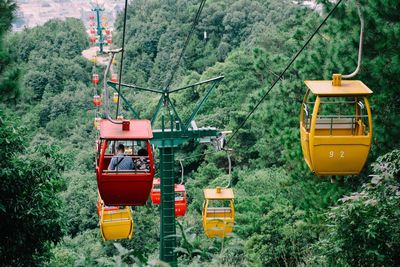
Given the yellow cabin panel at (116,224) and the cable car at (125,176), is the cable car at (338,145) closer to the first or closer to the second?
the cable car at (125,176)

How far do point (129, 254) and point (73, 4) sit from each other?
8376 centimetres

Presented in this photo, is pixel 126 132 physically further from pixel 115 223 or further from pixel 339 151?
pixel 115 223

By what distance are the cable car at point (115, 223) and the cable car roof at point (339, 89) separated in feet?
18.4

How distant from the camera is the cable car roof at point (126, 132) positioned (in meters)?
6.56

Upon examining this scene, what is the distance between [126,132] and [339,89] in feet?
7.18

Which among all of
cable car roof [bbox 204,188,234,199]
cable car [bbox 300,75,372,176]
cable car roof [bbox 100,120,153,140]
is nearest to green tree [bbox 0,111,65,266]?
cable car roof [bbox 100,120,153,140]

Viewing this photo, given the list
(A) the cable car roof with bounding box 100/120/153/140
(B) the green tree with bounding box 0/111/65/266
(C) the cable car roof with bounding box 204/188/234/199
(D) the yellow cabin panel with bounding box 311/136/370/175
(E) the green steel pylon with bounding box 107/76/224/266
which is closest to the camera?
(D) the yellow cabin panel with bounding box 311/136/370/175

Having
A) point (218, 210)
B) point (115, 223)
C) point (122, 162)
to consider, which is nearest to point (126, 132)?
point (122, 162)

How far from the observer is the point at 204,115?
1266 inches

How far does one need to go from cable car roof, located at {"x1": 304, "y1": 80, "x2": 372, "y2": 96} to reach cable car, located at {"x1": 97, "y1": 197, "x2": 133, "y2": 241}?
18.4ft

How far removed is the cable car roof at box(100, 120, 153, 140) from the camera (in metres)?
6.56

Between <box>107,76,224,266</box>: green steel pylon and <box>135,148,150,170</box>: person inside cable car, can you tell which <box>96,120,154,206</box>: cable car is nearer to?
<box>135,148,150,170</box>: person inside cable car

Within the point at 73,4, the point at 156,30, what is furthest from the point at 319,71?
the point at 73,4

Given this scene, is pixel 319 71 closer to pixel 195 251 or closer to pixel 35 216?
pixel 35 216
